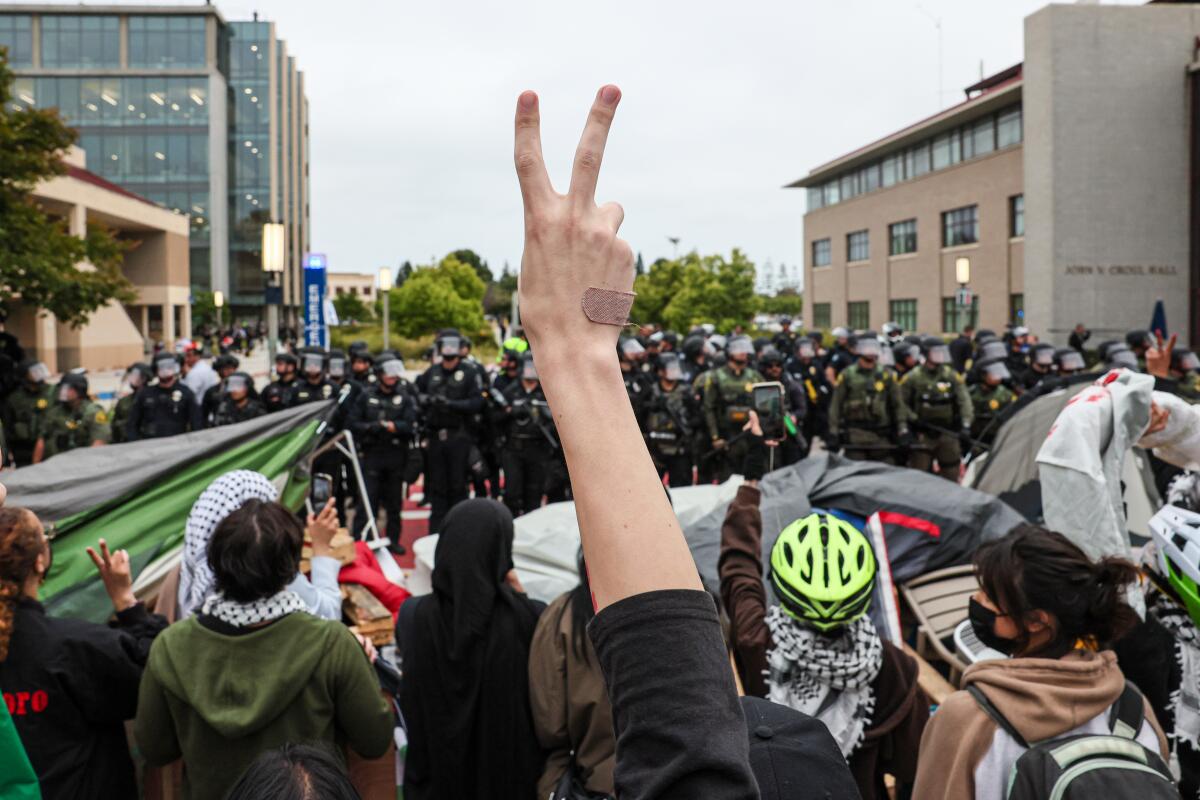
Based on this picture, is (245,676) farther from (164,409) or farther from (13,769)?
(164,409)

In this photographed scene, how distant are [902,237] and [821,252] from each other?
28.8 feet

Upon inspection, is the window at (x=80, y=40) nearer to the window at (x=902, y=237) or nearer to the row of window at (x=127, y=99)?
the row of window at (x=127, y=99)


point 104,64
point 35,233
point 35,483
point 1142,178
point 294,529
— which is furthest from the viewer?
point 104,64

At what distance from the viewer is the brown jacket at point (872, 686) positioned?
2.78 m

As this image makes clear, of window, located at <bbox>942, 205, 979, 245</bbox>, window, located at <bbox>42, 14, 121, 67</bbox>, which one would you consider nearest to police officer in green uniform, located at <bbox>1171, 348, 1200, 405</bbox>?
window, located at <bbox>942, 205, 979, 245</bbox>

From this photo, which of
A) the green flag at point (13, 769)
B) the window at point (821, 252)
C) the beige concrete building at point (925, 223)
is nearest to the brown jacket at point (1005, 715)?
the green flag at point (13, 769)

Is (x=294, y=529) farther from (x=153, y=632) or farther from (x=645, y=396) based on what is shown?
(x=645, y=396)

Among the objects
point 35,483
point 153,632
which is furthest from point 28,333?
point 153,632

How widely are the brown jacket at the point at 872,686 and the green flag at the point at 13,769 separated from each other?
1.91 m

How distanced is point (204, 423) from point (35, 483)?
7.36 meters

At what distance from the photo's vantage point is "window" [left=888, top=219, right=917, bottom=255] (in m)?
44.7

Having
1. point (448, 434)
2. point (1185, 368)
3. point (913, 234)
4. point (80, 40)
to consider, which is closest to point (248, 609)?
point (448, 434)

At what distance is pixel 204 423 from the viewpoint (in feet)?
38.8

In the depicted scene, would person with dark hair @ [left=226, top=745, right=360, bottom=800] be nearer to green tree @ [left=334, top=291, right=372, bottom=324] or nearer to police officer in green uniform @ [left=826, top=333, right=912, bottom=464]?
police officer in green uniform @ [left=826, top=333, right=912, bottom=464]
